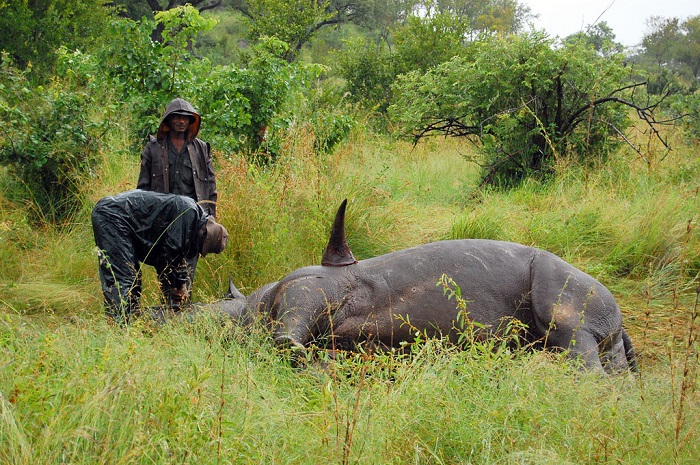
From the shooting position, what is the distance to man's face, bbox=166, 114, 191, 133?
20.3 feet

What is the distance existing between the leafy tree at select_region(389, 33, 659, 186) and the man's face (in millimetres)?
4299

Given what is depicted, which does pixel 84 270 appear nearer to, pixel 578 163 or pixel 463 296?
pixel 463 296

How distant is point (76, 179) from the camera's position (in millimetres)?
8023

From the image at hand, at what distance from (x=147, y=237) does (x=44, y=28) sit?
34.8 ft

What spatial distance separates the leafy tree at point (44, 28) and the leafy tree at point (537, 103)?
784cm

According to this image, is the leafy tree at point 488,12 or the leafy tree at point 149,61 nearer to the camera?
the leafy tree at point 149,61

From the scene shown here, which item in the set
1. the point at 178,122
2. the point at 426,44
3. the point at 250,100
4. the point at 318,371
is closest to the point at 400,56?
the point at 426,44

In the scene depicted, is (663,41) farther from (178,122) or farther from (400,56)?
(178,122)

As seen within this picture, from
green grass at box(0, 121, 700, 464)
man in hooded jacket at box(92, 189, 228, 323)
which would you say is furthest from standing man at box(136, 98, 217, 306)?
man in hooded jacket at box(92, 189, 228, 323)

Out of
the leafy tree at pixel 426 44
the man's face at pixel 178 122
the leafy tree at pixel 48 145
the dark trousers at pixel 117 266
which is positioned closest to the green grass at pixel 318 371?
the dark trousers at pixel 117 266

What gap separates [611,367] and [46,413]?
3.20m

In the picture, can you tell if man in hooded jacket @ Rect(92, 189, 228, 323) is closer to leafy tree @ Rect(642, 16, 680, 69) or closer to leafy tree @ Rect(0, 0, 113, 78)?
leafy tree @ Rect(0, 0, 113, 78)

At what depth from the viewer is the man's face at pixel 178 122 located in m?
6.19

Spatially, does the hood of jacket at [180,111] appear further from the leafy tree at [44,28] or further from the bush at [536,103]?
the leafy tree at [44,28]
